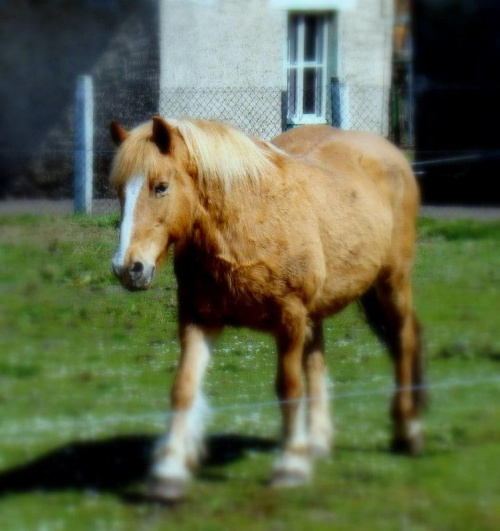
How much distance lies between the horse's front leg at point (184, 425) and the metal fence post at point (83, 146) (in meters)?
5.18

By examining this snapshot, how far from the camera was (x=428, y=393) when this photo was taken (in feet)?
17.1

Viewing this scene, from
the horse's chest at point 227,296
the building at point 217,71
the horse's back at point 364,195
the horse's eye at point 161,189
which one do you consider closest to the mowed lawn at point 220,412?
the horse's chest at point 227,296

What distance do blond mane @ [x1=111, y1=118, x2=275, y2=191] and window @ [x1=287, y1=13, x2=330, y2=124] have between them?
4.87 meters

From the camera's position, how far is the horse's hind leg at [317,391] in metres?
4.82

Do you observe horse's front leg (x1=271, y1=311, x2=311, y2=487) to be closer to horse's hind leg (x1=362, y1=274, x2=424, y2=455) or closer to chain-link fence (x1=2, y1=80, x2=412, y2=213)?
horse's hind leg (x1=362, y1=274, x2=424, y2=455)

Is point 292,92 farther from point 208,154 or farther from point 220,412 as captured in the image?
point 208,154

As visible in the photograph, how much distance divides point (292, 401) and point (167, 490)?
2.13ft

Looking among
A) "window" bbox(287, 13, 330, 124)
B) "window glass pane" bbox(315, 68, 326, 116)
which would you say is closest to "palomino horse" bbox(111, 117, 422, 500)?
"window" bbox(287, 13, 330, 124)

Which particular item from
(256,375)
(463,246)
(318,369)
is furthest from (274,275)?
(463,246)

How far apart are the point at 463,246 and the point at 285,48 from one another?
7.55ft

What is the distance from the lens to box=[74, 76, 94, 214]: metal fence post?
9500 millimetres

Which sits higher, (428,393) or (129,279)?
(129,279)

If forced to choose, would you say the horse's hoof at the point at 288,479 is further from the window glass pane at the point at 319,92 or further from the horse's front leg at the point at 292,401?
→ the window glass pane at the point at 319,92

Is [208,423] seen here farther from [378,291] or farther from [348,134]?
[348,134]
